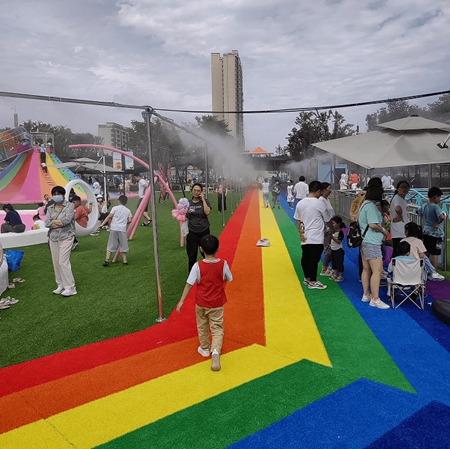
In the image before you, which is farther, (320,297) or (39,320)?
(320,297)

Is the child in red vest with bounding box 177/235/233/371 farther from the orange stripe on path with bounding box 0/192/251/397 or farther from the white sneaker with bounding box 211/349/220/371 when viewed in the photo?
the orange stripe on path with bounding box 0/192/251/397

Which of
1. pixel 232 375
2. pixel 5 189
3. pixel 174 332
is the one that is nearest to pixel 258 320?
pixel 174 332

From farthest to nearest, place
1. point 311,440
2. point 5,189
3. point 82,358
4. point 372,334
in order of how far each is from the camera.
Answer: point 5,189 < point 372,334 < point 82,358 < point 311,440

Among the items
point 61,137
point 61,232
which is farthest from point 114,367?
point 61,137

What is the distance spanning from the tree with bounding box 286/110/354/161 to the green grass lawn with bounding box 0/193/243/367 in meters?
29.7

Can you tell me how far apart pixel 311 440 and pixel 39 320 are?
4421 millimetres

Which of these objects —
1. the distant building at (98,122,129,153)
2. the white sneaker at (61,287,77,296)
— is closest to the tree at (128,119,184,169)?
the distant building at (98,122,129,153)

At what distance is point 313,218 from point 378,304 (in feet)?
5.50

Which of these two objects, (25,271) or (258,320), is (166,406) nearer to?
(258,320)

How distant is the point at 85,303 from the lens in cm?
650

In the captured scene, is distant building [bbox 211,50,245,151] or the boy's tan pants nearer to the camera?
the boy's tan pants

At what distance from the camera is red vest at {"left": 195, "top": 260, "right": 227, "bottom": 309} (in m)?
4.21

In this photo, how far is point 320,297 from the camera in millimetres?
6449

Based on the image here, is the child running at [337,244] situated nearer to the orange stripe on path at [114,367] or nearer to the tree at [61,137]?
the orange stripe on path at [114,367]
